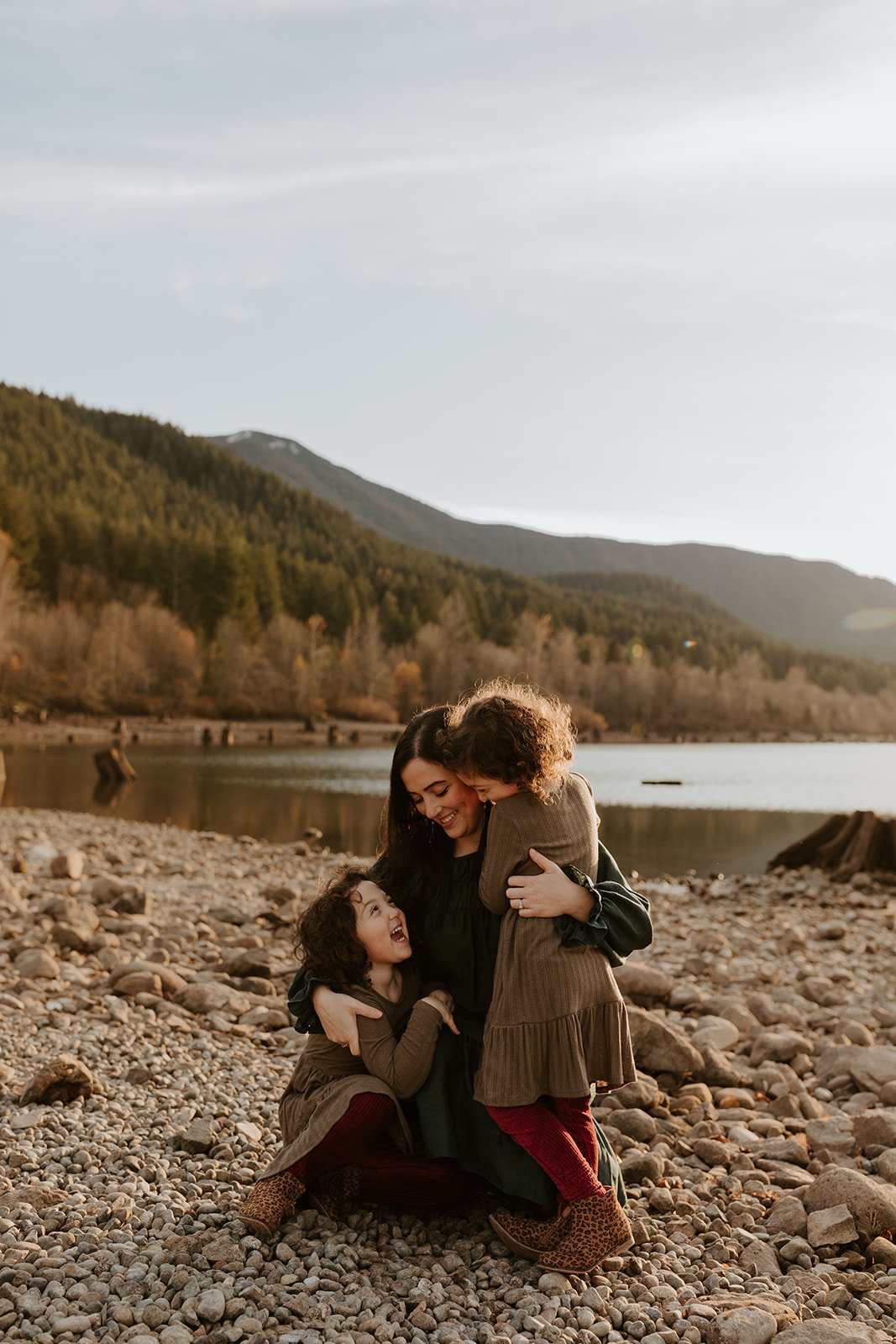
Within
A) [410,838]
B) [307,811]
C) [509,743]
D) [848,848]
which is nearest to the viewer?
[509,743]

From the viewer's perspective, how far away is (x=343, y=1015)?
4004mm

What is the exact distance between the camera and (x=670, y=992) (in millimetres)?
8359

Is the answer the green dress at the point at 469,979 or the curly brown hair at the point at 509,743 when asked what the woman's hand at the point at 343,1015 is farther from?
the curly brown hair at the point at 509,743

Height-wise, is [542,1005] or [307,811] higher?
[542,1005]

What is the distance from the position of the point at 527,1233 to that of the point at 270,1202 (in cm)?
97

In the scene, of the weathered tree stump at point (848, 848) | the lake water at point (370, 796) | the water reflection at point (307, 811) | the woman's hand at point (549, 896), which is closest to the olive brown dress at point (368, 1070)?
the woman's hand at point (549, 896)

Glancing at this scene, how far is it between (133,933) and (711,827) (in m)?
21.7

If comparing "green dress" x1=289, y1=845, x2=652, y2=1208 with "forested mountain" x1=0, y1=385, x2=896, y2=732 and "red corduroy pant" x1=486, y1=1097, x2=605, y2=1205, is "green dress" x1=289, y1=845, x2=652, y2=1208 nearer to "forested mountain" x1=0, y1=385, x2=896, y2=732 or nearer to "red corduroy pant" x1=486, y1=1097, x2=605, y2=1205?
"red corduroy pant" x1=486, y1=1097, x2=605, y2=1205

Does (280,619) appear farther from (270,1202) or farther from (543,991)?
(543,991)

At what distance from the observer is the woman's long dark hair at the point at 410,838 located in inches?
165

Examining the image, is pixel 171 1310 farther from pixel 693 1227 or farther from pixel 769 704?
pixel 769 704

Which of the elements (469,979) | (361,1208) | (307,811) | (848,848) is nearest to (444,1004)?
(469,979)

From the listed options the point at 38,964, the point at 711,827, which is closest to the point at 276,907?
the point at 38,964

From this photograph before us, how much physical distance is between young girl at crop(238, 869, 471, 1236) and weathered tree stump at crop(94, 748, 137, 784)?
1289 inches
